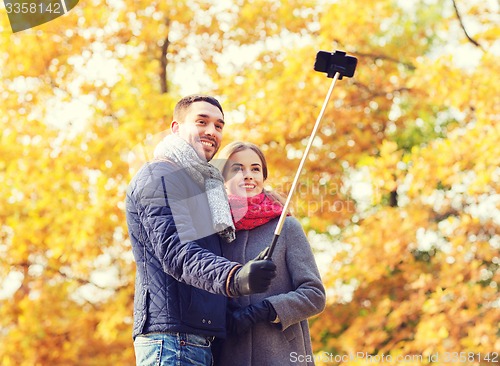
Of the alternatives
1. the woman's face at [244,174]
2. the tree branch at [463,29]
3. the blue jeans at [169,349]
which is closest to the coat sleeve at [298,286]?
the woman's face at [244,174]

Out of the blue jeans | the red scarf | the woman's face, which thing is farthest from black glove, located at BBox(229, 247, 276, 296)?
the woman's face

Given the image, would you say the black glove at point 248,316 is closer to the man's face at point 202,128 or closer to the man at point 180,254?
the man at point 180,254

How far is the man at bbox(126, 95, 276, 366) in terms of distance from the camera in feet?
7.73

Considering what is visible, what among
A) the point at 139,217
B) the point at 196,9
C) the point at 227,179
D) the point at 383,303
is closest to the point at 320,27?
the point at 196,9

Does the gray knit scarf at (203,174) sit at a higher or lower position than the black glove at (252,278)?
higher

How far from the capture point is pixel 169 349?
98.5 inches

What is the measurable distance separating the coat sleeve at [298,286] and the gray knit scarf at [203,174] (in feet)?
1.33

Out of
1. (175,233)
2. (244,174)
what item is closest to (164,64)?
(244,174)

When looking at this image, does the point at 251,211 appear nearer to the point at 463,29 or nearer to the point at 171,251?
the point at 171,251

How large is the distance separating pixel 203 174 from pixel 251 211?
44cm

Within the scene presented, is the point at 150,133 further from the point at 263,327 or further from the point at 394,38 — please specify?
the point at 263,327

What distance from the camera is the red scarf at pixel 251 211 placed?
3072mm

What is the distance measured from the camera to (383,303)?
703 centimetres

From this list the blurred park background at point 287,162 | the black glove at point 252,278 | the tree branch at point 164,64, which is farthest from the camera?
the tree branch at point 164,64
